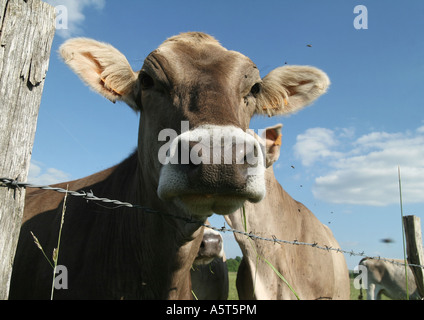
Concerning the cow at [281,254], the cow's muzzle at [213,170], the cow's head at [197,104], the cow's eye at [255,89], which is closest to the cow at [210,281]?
the cow at [281,254]

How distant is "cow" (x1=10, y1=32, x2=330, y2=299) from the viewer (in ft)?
7.43

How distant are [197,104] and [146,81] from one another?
0.92m

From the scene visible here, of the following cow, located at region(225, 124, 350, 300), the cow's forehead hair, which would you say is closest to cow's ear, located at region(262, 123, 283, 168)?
cow, located at region(225, 124, 350, 300)

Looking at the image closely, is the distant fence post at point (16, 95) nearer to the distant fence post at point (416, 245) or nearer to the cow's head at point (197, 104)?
the cow's head at point (197, 104)

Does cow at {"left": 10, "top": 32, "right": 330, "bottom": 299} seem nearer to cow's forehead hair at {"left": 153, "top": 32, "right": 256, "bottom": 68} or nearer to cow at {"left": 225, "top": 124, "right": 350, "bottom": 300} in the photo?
cow's forehead hair at {"left": 153, "top": 32, "right": 256, "bottom": 68}

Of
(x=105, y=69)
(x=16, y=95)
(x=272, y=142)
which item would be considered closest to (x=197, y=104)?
(x=16, y=95)

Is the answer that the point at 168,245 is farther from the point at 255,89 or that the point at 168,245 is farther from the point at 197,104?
the point at 255,89

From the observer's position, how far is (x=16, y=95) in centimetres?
181

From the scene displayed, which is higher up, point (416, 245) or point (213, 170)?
point (416, 245)

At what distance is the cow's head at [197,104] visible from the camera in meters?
2.21

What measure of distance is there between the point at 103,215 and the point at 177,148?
1.61 meters

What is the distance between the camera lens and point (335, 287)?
227 inches

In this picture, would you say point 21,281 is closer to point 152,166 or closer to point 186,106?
point 152,166

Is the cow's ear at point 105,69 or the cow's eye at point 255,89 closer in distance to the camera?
the cow's eye at point 255,89
